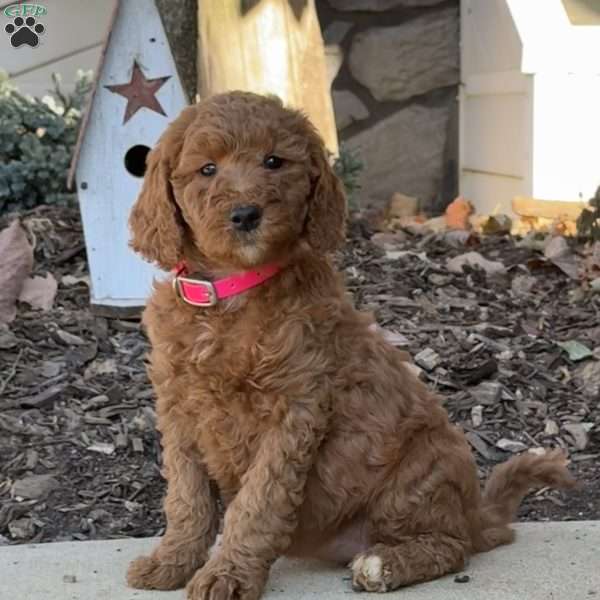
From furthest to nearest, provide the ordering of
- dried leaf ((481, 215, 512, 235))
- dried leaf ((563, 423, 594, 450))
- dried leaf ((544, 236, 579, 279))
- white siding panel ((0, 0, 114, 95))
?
white siding panel ((0, 0, 114, 95)) < dried leaf ((481, 215, 512, 235)) < dried leaf ((544, 236, 579, 279)) < dried leaf ((563, 423, 594, 450))

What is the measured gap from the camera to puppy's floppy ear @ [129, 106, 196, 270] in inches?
134

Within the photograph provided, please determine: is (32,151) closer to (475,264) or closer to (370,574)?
(475,264)

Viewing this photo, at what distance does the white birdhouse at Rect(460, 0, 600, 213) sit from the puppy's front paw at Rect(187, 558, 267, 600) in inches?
208

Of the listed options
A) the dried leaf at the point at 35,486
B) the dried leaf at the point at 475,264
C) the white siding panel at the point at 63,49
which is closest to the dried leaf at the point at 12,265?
the dried leaf at the point at 35,486

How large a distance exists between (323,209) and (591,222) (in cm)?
356

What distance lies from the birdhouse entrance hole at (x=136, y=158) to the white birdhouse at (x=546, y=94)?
3.27 m

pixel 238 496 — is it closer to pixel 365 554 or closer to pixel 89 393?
pixel 365 554

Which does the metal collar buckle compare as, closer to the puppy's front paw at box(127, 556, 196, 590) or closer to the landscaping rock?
the puppy's front paw at box(127, 556, 196, 590)

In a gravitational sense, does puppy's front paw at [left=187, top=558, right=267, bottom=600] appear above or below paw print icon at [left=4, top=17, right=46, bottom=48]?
below

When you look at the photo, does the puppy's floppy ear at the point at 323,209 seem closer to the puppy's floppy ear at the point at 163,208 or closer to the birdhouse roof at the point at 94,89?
the puppy's floppy ear at the point at 163,208

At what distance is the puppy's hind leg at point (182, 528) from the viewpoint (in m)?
3.48

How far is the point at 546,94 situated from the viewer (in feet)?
26.1

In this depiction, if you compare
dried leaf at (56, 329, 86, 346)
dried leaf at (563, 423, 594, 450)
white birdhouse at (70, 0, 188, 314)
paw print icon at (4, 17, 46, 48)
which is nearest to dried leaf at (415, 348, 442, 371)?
Result: dried leaf at (563, 423, 594, 450)

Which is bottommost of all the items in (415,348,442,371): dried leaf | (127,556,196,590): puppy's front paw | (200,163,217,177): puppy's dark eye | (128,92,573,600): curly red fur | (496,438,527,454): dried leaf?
(496,438,527,454): dried leaf
